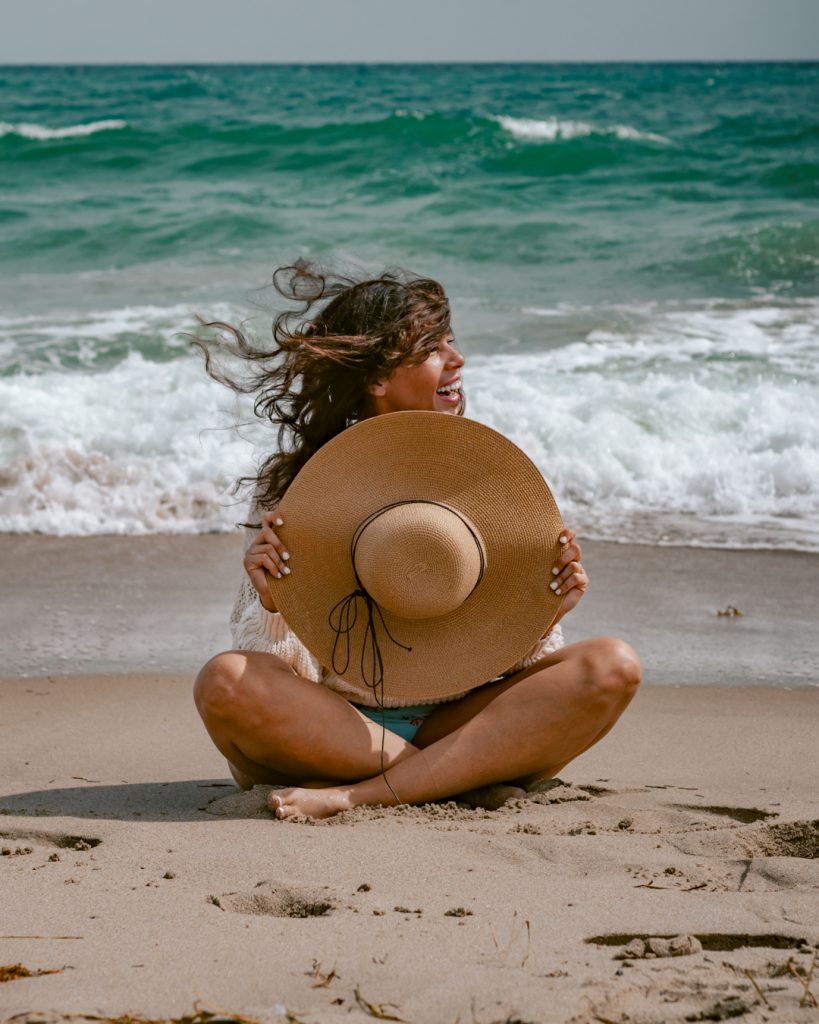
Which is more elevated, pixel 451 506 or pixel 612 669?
pixel 451 506

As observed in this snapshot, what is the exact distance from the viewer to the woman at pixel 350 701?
304 centimetres

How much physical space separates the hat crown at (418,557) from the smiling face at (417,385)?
1.15ft

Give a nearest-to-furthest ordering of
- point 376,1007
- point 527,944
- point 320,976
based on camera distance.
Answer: point 376,1007 → point 320,976 → point 527,944

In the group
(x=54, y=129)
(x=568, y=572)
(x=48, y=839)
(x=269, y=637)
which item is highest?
(x=54, y=129)

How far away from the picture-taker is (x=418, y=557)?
115 inches

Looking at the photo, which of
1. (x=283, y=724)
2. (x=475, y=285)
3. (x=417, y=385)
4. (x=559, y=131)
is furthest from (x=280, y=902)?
(x=559, y=131)

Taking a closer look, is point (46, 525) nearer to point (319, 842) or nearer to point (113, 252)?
point (319, 842)

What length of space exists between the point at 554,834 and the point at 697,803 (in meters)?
0.55

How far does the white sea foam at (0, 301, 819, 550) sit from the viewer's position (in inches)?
253

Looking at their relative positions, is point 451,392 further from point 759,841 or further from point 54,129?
point 54,129

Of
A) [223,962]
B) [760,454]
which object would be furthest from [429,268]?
[223,962]

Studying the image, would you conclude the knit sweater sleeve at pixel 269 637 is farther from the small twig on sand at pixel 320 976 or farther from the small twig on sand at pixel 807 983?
the small twig on sand at pixel 807 983

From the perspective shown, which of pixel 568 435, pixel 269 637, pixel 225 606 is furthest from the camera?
pixel 568 435

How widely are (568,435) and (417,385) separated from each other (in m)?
4.24
